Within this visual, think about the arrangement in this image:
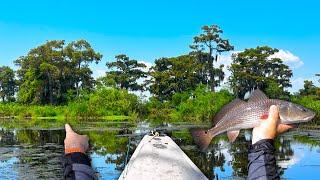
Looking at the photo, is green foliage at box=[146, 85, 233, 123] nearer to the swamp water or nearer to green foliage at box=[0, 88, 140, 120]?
green foliage at box=[0, 88, 140, 120]

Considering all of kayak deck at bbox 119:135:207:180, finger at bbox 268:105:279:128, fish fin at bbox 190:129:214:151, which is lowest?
kayak deck at bbox 119:135:207:180

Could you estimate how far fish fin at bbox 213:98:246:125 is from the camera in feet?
8.59

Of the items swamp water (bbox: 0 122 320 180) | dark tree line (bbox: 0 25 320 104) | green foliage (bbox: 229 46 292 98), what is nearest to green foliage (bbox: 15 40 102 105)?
dark tree line (bbox: 0 25 320 104)

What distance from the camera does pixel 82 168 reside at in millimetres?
2289

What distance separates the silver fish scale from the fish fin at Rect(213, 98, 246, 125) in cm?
2

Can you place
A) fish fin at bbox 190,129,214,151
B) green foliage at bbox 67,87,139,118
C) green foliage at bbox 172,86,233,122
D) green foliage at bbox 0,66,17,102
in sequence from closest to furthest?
fish fin at bbox 190,129,214,151, green foliage at bbox 172,86,233,122, green foliage at bbox 67,87,139,118, green foliage at bbox 0,66,17,102

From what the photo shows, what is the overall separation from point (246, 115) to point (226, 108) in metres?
0.25

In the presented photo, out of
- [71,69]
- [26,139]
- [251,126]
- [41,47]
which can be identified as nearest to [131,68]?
Answer: [71,69]

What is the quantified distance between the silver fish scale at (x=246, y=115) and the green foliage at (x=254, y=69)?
164 feet

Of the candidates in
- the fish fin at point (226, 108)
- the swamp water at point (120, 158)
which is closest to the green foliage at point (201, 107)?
the swamp water at point (120, 158)

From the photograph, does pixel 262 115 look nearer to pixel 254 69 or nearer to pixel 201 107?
pixel 201 107

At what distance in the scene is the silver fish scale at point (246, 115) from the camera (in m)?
2.39

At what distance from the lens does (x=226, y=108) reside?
2707 millimetres

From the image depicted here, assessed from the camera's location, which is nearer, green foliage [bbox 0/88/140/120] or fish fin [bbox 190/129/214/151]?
fish fin [bbox 190/129/214/151]
